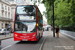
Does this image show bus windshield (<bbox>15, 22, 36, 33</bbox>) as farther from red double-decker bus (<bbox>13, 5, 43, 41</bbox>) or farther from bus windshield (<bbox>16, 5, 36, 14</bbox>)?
bus windshield (<bbox>16, 5, 36, 14</bbox>)

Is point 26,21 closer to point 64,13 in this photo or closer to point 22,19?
point 22,19

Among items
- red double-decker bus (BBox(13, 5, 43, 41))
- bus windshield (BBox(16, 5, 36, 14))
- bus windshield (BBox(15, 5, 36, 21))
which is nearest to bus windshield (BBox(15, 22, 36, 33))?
red double-decker bus (BBox(13, 5, 43, 41))

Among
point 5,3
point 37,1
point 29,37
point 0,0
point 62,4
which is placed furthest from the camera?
point 5,3

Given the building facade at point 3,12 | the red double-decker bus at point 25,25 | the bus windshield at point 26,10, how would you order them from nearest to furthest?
1. the red double-decker bus at point 25,25
2. the bus windshield at point 26,10
3. the building facade at point 3,12

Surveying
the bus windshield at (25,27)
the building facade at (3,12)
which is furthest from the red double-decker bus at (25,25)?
the building facade at (3,12)

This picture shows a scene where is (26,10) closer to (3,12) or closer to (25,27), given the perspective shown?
(25,27)

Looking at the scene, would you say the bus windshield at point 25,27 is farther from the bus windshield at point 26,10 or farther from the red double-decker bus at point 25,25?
the bus windshield at point 26,10

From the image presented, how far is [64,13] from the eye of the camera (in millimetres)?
23828

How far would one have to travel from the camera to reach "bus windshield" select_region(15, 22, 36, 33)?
39.8 feet

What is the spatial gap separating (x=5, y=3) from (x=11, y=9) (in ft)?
33.1

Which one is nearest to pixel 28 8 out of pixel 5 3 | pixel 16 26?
pixel 16 26

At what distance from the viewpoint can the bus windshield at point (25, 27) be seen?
12.1 meters

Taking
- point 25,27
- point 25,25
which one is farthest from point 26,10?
point 25,27

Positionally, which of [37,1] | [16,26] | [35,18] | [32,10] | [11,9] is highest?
[11,9]
